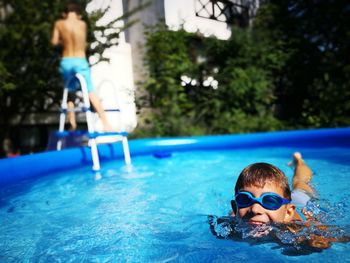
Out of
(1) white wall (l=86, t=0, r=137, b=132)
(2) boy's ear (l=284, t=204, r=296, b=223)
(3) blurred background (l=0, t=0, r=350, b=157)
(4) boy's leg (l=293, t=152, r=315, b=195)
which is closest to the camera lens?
(2) boy's ear (l=284, t=204, r=296, b=223)

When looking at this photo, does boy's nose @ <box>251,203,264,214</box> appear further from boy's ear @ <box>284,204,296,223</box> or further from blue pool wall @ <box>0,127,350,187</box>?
blue pool wall @ <box>0,127,350,187</box>

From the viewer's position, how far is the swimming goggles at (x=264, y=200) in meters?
1.43

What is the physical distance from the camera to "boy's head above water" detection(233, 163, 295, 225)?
1.45 metres

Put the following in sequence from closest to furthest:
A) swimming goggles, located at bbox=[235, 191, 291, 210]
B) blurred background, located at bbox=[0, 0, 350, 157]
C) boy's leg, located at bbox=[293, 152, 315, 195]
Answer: swimming goggles, located at bbox=[235, 191, 291, 210] → boy's leg, located at bbox=[293, 152, 315, 195] → blurred background, located at bbox=[0, 0, 350, 157]

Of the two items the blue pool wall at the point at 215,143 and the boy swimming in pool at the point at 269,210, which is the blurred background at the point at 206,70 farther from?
the boy swimming in pool at the point at 269,210

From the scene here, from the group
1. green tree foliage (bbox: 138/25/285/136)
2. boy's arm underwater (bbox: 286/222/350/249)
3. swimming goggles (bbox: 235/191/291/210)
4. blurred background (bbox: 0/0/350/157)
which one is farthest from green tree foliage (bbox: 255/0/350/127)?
swimming goggles (bbox: 235/191/291/210)

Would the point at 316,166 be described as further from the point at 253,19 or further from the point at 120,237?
the point at 253,19

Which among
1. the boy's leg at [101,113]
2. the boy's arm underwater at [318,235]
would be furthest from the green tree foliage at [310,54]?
the boy's arm underwater at [318,235]

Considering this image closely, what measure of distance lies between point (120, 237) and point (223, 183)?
1488mm

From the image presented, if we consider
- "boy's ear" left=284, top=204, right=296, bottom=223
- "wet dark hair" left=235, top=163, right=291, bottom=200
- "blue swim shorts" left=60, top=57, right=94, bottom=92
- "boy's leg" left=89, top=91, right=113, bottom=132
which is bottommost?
"boy's ear" left=284, top=204, right=296, bottom=223

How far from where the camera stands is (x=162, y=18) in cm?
718

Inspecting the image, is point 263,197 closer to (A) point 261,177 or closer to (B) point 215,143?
(A) point 261,177

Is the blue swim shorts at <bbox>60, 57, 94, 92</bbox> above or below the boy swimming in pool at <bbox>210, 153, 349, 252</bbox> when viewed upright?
above

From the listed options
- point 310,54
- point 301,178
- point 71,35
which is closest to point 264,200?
point 301,178
